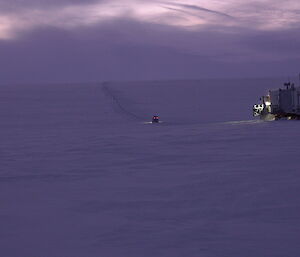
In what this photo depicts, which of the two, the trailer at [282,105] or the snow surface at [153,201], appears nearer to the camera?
the snow surface at [153,201]

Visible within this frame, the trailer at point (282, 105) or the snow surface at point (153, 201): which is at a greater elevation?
the trailer at point (282, 105)

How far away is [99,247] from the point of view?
609 cm

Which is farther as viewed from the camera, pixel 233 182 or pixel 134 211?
pixel 233 182

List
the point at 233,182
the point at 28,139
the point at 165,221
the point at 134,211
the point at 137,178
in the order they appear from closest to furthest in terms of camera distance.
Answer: the point at 165,221 → the point at 134,211 → the point at 233,182 → the point at 137,178 → the point at 28,139

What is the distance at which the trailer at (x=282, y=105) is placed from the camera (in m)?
28.7

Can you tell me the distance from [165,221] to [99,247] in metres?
1.34

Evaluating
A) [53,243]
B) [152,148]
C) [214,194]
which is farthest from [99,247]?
[152,148]

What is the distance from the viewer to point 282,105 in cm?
2956

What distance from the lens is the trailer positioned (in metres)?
28.7

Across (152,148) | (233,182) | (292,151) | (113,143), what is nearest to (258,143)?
(292,151)

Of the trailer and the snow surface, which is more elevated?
the trailer

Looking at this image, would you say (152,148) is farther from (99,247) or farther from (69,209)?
(99,247)

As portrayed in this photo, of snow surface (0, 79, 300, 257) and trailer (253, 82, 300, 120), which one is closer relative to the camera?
snow surface (0, 79, 300, 257)

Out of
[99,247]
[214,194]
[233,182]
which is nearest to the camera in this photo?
[99,247]
